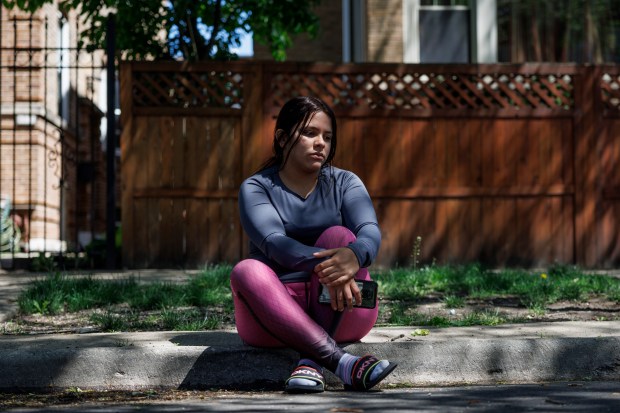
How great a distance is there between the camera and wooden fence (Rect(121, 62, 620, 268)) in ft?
30.2

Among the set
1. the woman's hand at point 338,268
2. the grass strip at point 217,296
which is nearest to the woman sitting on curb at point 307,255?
the woman's hand at point 338,268

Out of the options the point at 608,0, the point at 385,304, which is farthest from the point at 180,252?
the point at 608,0

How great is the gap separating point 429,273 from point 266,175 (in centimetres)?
351

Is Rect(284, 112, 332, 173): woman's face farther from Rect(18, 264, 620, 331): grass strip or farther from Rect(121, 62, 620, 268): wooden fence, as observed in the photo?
Rect(121, 62, 620, 268): wooden fence

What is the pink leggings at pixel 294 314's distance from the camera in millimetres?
3838

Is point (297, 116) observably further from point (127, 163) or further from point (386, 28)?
point (386, 28)

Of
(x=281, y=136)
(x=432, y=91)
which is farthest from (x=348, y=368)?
(x=432, y=91)

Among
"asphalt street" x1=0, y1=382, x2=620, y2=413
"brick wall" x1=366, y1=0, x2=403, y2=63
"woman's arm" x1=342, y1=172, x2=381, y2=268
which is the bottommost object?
"asphalt street" x1=0, y1=382, x2=620, y2=413

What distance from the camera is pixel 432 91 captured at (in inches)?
377

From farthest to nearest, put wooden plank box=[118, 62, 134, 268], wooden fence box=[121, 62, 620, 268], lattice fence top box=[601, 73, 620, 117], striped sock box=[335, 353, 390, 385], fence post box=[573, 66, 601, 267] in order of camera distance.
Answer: lattice fence top box=[601, 73, 620, 117]
fence post box=[573, 66, 601, 267]
wooden fence box=[121, 62, 620, 268]
wooden plank box=[118, 62, 134, 268]
striped sock box=[335, 353, 390, 385]

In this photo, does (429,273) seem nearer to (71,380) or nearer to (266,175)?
(266,175)

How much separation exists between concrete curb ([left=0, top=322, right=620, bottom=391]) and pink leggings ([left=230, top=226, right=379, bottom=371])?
0.14 m

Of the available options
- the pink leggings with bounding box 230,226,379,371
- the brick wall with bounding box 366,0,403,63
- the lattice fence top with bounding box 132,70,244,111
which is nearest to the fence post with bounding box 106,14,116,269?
the lattice fence top with bounding box 132,70,244,111

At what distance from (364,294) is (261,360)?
0.66 meters
